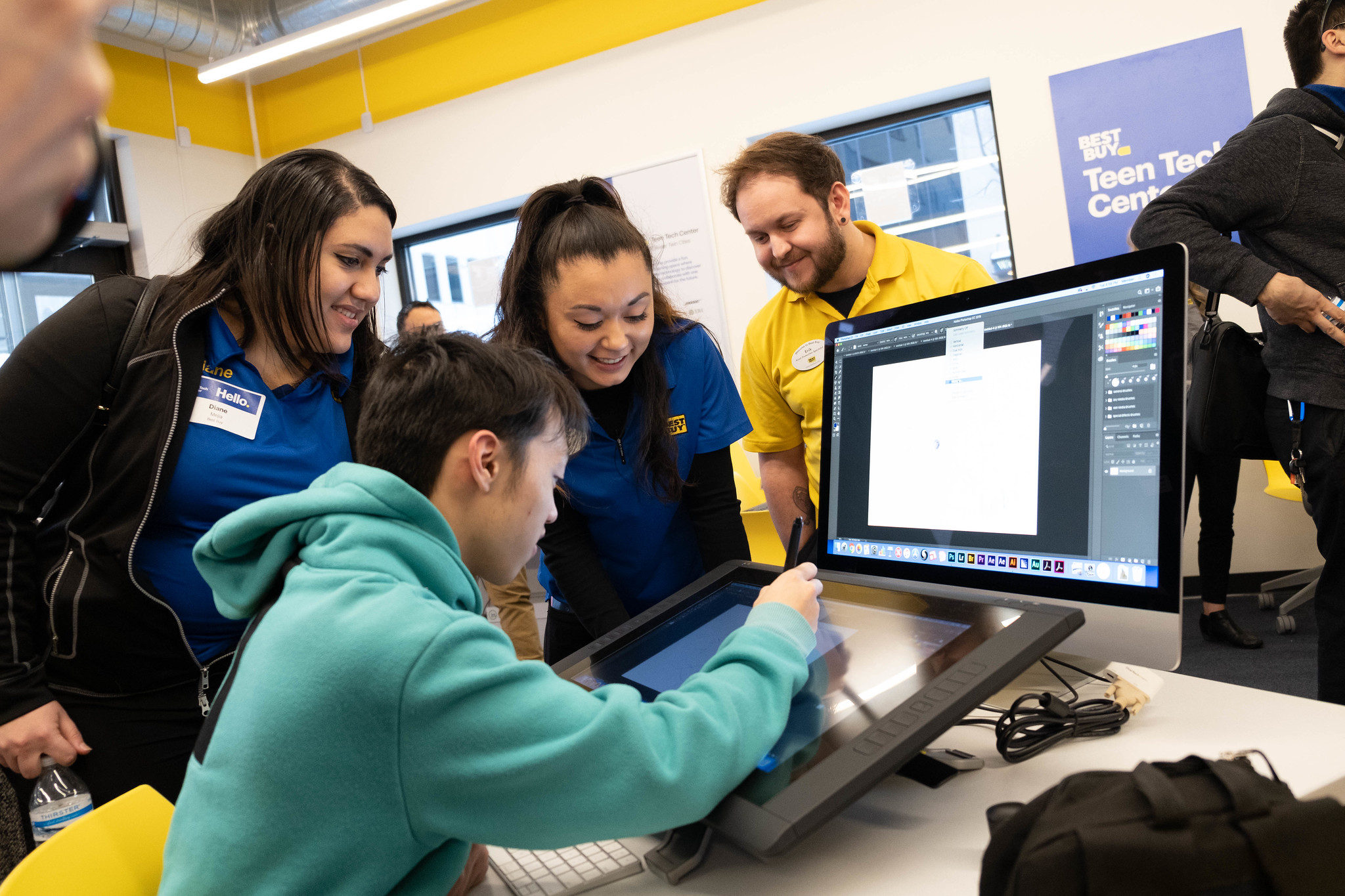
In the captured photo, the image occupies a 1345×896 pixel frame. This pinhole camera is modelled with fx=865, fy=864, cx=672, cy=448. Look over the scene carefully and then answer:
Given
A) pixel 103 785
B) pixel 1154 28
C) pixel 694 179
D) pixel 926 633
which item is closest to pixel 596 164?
pixel 694 179

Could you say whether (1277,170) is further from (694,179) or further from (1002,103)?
(694,179)

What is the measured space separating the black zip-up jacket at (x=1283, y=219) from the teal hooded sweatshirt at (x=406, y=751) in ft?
4.64

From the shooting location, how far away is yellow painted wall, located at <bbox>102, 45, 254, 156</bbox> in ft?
14.7

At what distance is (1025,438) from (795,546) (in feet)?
1.17

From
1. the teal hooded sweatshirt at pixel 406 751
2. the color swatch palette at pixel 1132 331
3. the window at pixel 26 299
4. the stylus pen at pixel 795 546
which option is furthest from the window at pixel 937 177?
the window at pixel 26 299

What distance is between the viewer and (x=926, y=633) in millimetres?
783

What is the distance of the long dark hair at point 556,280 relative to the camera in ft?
4.49

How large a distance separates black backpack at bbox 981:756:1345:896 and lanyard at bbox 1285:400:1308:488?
145 cm

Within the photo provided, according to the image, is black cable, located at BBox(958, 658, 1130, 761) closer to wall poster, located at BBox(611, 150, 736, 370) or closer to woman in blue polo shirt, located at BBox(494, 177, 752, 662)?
woman in blue polo shirt, located at BBox(494, 177, 752, 662)

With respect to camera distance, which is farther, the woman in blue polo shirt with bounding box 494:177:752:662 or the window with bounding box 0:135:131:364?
the window with bounding box 0:135:131:364

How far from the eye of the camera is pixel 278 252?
1.37 meters

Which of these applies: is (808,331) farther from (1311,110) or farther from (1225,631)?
(1225,631)

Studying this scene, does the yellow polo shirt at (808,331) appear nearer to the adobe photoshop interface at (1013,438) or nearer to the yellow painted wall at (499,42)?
the adobe photoshop interface at (1013,438)

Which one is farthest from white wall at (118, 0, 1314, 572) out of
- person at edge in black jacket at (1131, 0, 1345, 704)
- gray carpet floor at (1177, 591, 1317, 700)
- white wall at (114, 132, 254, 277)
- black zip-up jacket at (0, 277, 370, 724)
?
black zip-up jacket at (0, 277, 370, 724)
